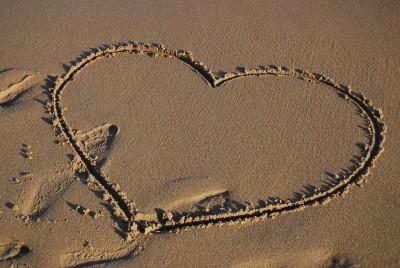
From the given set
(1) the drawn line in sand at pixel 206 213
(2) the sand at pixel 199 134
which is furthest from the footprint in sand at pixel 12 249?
(1) the drawn line in sand at pixel 206 213

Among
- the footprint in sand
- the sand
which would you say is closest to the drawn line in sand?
the sand

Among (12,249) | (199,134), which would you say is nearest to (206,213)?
(199,134)

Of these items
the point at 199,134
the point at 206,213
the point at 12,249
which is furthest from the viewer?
the point at 199,134

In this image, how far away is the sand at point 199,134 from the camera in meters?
3.81

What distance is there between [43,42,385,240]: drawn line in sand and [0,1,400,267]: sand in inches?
0.5

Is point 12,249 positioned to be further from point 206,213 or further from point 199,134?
point 199,134

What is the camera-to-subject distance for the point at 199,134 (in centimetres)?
442

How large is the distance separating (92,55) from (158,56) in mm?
709

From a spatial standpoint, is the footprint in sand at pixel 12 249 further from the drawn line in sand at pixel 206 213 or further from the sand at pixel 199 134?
the drawn line in sand at pixel 206 213

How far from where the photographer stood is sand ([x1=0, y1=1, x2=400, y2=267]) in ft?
12.5

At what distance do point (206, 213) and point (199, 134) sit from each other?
33.6 inches

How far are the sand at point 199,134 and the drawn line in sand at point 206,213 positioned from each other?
1cm

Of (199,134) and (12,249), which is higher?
(199,134)

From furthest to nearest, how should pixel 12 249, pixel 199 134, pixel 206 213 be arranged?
pixel 199 134 → pixel 206 213 → pixel 12 249
